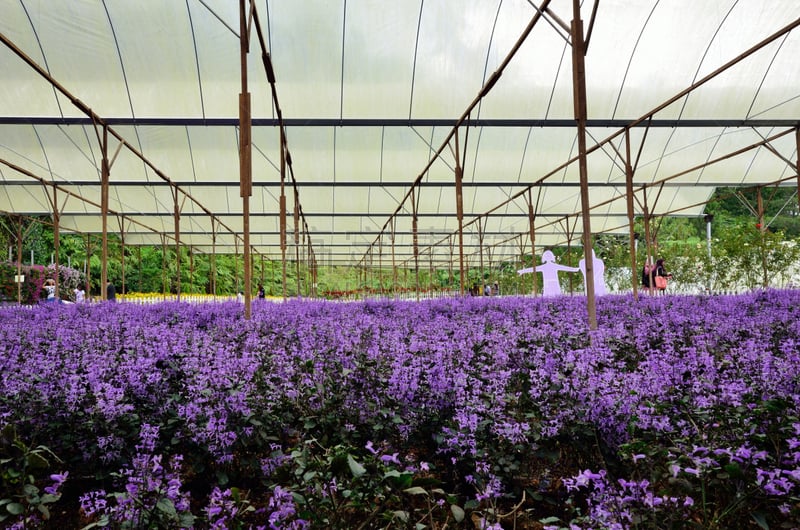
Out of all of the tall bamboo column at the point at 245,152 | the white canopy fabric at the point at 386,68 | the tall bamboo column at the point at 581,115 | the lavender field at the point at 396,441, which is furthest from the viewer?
the white canopy fabric at the point at 386,68

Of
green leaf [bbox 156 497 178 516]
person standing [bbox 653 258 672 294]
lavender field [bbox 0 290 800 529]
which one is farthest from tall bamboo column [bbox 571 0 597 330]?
person standing [bbox 653 258 672 294]

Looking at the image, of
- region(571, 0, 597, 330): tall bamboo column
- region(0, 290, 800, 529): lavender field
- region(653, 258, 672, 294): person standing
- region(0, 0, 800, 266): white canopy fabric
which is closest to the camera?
region(0, 290, 800, 529): lavender field

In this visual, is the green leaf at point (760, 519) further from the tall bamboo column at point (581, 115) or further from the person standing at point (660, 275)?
the person standing at point (660, 275)

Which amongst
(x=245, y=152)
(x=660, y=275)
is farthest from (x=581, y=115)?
(x=660, y=275)

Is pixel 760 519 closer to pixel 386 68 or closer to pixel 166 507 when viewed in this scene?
pixel 166 507

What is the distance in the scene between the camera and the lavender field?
169 cm

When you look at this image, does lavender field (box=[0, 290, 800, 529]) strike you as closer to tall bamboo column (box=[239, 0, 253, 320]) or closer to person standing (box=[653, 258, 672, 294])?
tall bamboo column (box=[239, 0, 253, 320])

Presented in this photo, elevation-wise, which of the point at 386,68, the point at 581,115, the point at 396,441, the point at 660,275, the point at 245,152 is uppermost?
the point at 386,68

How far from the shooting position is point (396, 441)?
2637 mm

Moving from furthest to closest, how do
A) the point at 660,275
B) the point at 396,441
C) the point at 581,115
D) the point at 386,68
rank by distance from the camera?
the point at 660,275
the point at 386,68
the point at 581,115
the point at 396,441

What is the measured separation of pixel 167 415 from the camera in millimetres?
2734

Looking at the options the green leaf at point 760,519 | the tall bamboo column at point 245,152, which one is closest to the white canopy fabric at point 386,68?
the tall bamboo column at point 245,152

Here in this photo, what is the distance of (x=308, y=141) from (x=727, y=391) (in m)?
16.5

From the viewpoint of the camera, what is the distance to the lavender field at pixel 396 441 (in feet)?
5.56
